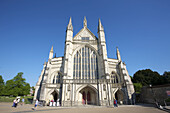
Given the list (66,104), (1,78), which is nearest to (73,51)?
(66,104)

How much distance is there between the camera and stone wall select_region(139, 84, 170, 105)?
16953mm

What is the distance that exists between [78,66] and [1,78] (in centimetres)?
3300

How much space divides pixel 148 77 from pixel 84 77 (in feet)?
90.8

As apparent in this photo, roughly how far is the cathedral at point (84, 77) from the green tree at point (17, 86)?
15.8 m

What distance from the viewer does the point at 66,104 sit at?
1703 cm

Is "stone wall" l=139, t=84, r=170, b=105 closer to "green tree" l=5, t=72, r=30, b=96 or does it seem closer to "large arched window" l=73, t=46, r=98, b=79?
"large arched window" l=73, t=46, r=98, b=79

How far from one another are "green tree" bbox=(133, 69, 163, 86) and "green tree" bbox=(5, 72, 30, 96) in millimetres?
43108

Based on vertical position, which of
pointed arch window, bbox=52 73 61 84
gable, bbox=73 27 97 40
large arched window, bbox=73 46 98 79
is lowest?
pointed arch window, bbox=52 73 61 84

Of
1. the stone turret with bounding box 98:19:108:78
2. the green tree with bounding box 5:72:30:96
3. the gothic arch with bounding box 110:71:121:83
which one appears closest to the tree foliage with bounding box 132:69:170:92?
the gothic arch with bounding box 110:71:121:83

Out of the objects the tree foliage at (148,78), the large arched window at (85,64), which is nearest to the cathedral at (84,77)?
the large arched window at (85,64)

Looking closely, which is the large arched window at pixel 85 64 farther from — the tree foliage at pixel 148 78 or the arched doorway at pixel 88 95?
the tree foliage at pixel 148 78

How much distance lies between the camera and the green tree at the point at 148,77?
1273 inches

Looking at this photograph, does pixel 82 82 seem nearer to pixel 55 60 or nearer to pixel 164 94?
pixel 55 60

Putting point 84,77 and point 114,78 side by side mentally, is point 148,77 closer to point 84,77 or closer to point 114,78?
point 114,78
